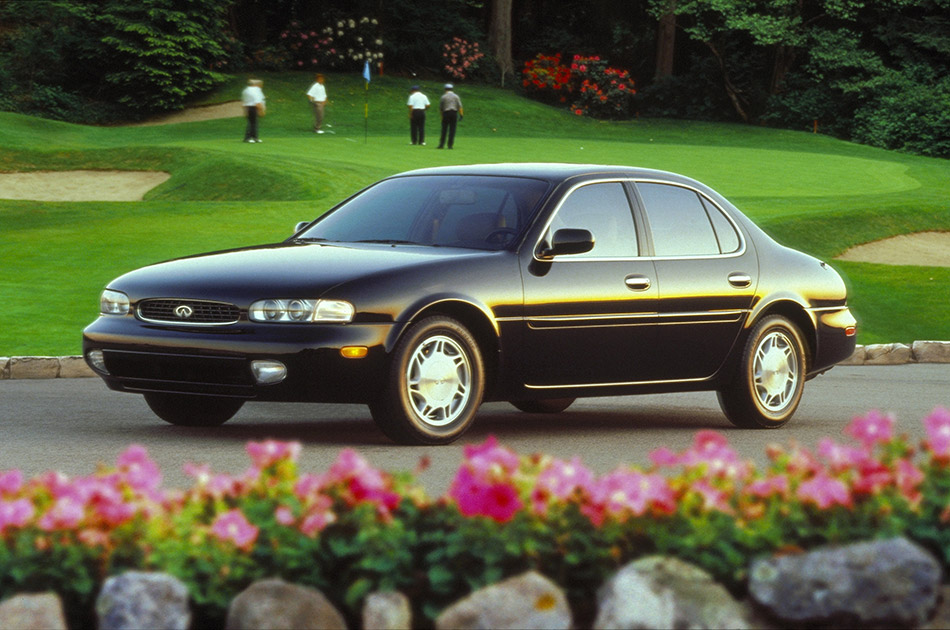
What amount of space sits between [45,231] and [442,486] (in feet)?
52.3

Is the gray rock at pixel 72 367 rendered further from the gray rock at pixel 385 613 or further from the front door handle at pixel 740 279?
the gray rock at pixel 385 613

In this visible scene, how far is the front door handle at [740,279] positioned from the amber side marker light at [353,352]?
297cm

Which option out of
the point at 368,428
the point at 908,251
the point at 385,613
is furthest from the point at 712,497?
the point at 908,251

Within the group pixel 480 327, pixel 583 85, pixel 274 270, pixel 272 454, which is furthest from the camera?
pixel 583 85

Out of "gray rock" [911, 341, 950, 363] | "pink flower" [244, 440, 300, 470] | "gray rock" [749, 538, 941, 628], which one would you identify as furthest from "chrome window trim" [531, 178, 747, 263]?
"gray rock" [911, 341, 950, 363]

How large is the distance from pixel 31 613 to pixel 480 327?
537cm

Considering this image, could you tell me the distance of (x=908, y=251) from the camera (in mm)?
26234

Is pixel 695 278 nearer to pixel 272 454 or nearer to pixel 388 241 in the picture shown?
pixel 388 241

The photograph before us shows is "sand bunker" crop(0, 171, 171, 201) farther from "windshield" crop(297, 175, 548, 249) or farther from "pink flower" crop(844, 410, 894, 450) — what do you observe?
"pink flower" crop(844, 410, 894, 450)

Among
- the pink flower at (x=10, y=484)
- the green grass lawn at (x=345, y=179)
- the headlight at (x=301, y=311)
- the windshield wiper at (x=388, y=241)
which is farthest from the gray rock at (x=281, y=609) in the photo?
the green grass lawn at (x=345, y=179)

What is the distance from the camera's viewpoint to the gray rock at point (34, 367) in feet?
43.6

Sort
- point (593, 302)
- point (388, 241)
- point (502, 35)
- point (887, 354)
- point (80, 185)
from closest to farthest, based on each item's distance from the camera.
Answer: point (593, 302), point (388, 241), point (887, 354), point (80, 185), point (502, 35)

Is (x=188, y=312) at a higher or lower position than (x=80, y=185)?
higher

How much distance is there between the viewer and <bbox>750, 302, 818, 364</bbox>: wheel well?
1103 cm
